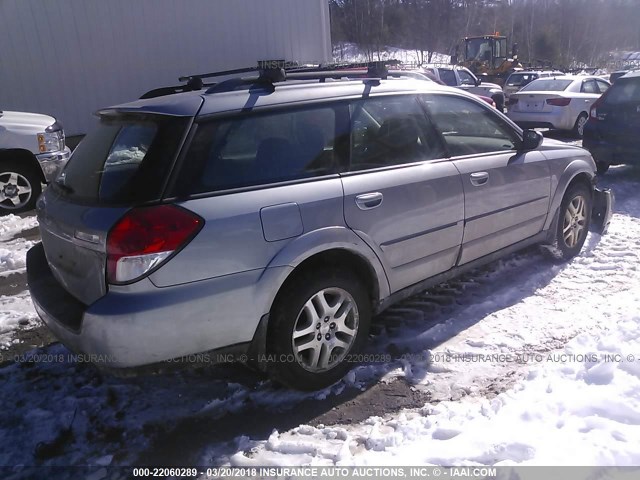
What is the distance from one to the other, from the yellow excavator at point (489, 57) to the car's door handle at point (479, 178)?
25468mm

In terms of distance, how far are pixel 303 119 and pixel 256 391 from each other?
162cm

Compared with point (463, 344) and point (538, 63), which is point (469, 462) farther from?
point (538, 63)

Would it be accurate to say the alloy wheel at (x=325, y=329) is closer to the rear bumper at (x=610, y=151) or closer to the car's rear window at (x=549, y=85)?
the rear bumper at (x=610, y=151)

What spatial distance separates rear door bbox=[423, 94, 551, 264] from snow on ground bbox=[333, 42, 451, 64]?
39.5 meters

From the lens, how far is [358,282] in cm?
318

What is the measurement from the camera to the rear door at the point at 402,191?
124 inches

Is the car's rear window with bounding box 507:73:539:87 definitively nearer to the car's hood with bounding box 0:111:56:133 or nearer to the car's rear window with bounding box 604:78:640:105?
the car's rear window with bounding box 604:78:640:105

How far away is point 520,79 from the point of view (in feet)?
69.8

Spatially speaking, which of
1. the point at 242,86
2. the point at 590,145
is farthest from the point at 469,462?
the point at 590,145

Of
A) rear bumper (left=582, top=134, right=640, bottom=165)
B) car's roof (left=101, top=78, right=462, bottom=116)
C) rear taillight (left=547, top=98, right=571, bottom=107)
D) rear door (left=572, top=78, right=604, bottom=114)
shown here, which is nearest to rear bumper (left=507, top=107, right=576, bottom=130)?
rear taillight (left=547, top=98, right=571, bottom=107)

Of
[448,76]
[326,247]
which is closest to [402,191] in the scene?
[326,247]

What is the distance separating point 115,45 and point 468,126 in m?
9.81

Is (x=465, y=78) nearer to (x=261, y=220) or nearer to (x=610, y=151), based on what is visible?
(x=610, y=151)

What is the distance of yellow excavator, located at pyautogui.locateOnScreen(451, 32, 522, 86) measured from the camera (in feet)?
91.6
